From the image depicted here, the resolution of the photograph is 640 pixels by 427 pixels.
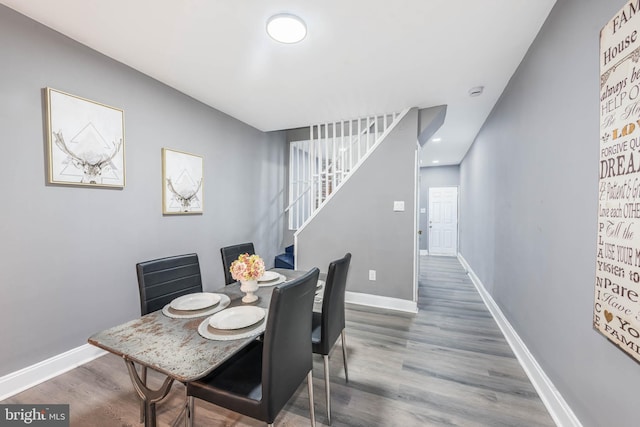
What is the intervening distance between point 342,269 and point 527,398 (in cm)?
151

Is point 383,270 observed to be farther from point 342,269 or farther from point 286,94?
point 286,94

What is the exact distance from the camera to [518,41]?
1867 millimetres

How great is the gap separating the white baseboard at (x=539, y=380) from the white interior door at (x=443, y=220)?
4345 mm

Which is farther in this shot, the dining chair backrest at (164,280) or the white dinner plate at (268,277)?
the white dinner plate at (268,277)

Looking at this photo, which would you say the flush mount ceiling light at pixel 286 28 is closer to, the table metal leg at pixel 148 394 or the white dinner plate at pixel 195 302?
the white dinner plate at pixel 195 302

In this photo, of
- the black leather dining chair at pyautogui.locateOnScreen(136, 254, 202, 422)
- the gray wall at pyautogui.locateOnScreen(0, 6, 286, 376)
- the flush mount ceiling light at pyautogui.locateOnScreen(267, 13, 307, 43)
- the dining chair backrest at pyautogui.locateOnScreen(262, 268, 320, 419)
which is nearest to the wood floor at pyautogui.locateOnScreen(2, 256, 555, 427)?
the black leather dining chair at pyautogui.locateOnScreen(136, 254, 202, 422)

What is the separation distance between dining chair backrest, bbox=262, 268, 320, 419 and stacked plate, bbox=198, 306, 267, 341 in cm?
18

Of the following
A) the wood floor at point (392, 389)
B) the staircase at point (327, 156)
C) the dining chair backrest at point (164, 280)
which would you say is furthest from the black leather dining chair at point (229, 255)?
the staircase at point (327, 156)

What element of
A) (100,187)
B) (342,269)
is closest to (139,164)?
(100,187)

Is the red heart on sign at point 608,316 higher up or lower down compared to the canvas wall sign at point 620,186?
lower down

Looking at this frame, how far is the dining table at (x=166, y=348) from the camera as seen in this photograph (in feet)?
3.07

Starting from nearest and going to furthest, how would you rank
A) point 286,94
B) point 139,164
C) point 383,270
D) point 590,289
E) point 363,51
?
point 590,289 < point 363,51 < point 139,164 < point 286,94 < point 383,270

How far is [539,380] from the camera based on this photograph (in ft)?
5.63

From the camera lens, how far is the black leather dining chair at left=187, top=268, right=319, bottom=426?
102cm
